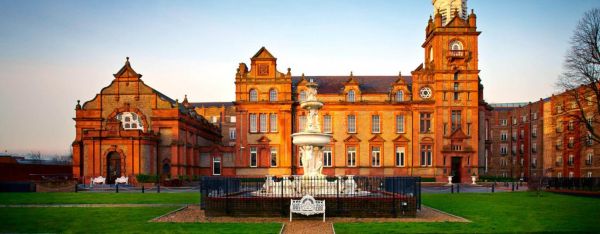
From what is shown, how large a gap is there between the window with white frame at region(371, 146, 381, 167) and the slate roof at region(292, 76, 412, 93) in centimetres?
681

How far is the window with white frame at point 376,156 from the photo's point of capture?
59438 millimetres

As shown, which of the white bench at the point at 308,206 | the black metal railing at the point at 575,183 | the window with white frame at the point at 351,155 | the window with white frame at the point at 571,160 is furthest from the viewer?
the window with white frame at the point at 571,160

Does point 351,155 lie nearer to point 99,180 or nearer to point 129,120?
point 129,120

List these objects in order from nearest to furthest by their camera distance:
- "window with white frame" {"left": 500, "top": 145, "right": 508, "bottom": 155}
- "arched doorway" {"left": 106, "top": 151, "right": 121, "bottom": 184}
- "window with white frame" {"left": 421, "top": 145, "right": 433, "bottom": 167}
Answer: "arched doorway" {"left": 106, "top": 151, "right": 121, "bottom": 184}
"window with white frame" {"left": 421, "top": 145, "right": 433, "bottom": 167}
"window with white frame" {"left": 500, "top": 145, "right": 508, "bottom": 155}

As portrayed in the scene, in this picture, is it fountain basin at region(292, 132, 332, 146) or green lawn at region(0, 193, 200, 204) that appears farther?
green lawn at region(0, 193, 200, 204)

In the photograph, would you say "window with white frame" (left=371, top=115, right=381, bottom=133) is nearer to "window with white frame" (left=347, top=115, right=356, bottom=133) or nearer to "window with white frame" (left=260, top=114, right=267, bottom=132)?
"window with white frame" (left=347, top=115, right=356, bottom=133)

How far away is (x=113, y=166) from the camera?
54.9 m

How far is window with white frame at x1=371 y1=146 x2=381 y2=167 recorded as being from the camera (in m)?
59.4

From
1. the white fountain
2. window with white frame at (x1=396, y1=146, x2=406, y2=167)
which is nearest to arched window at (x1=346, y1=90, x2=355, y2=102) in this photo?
window with white frame at (x1=396, y1=146, x2=406, y2=167)

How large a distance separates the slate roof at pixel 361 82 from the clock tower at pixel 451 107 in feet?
15.4

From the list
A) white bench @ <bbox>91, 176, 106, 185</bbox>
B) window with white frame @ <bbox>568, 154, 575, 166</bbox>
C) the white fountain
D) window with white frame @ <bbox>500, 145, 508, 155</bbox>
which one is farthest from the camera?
window with white frame @ <bbox>500, 145, 508, 155</bbox>

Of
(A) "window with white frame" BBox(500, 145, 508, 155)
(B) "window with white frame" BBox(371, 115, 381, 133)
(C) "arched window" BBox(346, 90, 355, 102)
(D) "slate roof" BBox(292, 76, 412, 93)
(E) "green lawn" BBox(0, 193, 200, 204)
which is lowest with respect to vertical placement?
(E) "green lawn" BBox(0, 193, 200, 204)

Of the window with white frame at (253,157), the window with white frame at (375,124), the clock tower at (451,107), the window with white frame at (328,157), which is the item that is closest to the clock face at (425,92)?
the clock tower at (451,107)

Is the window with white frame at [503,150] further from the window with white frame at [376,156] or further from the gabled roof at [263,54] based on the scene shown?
the gabled roof at [263,54]
